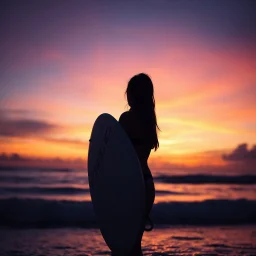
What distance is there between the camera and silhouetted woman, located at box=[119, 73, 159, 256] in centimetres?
278

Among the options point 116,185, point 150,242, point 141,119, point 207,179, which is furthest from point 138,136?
point 207,179

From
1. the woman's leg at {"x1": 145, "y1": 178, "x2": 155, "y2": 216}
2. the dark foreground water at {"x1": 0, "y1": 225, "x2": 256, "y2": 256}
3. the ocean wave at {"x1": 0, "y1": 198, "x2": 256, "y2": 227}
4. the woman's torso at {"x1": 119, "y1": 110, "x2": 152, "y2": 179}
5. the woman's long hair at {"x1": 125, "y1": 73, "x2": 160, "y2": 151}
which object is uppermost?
the woman's long hair at {"x1": 125, "y1": 73, "x2": 160, "y2": 151}

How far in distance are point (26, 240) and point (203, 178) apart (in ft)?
48.1

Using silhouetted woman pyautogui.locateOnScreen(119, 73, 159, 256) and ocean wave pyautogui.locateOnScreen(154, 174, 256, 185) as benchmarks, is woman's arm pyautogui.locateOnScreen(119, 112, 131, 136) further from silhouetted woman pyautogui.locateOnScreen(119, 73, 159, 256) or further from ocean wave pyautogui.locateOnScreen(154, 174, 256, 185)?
ocean wave pyautogui.locateOnScreen(154, 174, 256, 185)

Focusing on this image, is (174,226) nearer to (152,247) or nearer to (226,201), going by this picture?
(152,247)

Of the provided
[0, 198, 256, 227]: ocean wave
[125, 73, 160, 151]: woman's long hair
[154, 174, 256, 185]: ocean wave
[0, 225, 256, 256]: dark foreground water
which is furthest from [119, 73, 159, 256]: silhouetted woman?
[154, 174, 256, 185]: ocean wave

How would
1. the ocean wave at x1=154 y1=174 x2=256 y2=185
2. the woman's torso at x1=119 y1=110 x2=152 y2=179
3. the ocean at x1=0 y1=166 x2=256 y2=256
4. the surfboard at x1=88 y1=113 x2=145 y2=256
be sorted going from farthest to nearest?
1. the ocean wave at x1=154 y1=174 x2=256 y2=185
2. the ocean at x1=0 y1=166 x2=256 y2=256
3. the woman's torso at x1=119 y1=110 x2=152 y2=179
4. the surfboard at x1=88 y1=113 x2=145 y2=256

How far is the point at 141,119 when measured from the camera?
109 inches

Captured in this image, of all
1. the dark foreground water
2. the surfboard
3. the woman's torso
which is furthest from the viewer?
the dark foreground water

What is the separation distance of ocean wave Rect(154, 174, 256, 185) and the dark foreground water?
37.6ft

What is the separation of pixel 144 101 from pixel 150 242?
316cm

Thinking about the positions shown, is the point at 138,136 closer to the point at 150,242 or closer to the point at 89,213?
the point at 150,242

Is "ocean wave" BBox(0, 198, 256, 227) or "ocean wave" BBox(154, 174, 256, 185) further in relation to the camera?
"ocean wave" BBox(154, 174, 256, 185)

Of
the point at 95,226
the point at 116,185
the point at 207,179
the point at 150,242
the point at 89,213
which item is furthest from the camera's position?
the point at 207,179
